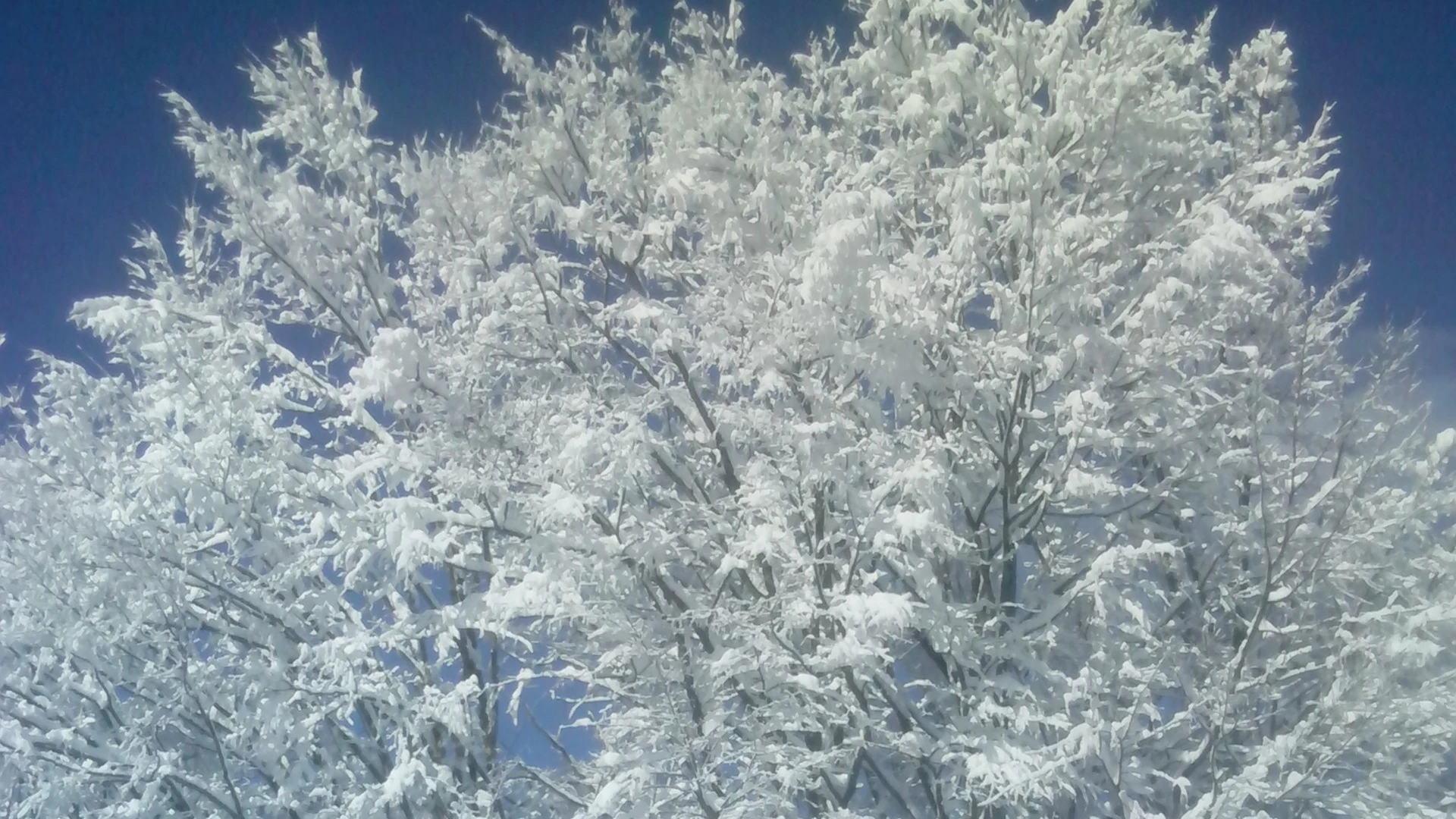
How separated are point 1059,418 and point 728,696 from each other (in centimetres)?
270

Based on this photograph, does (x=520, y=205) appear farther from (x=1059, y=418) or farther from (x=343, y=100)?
(x=1059, y=418)

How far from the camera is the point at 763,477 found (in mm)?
5754

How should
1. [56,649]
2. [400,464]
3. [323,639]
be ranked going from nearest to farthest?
1. [400,464]
2. [323,639]
3. [56,649]

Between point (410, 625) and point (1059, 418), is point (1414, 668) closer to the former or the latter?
point (1059, 418)

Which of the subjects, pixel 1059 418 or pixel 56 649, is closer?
pixel 1059 418

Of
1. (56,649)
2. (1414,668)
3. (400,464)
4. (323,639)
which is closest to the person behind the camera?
(400,464)

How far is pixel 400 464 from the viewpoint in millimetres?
5492

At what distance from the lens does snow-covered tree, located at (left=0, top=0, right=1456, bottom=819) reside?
5.45 meters

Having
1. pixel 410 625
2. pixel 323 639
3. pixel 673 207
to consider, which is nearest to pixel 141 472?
pixel 323 639

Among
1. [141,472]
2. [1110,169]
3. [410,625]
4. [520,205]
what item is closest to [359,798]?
[410,625]

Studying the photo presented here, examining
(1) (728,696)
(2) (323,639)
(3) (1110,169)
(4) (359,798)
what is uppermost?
(3) (1110,169)

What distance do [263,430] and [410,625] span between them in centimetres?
172

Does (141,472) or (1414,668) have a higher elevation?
(141,472)

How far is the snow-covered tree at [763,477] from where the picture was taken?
5445 millimetres
